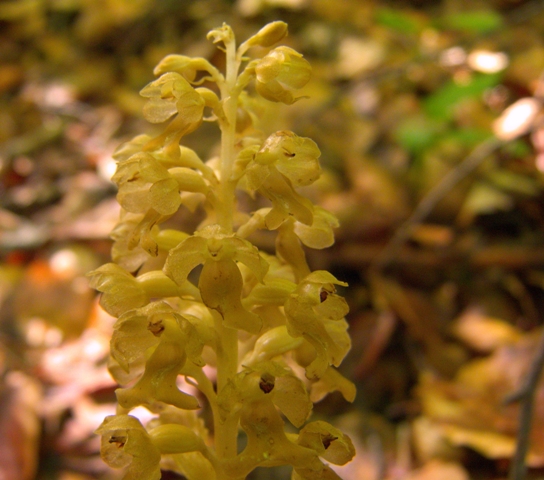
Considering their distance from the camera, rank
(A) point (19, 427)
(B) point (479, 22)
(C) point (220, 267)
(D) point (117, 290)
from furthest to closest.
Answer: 1. (B) point (479, 22)
2. (A) point (19, 427)
3. (D) point (117, 290)
4. (C) point (220, 267)

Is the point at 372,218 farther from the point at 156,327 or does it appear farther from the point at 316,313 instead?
the point at 156,327

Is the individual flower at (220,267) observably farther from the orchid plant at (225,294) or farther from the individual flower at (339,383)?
the individual flower at (339,383)

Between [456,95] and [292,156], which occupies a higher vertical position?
[292,156]

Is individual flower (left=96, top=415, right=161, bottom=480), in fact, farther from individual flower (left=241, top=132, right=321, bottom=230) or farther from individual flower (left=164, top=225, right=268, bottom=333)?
individual flower (left=241, top=132, right=321, bottom=230)

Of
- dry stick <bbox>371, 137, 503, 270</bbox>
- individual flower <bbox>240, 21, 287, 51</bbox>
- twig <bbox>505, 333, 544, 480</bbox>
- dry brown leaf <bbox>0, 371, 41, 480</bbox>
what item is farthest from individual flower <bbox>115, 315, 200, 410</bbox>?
dry stick <bbox>371, 137, 503, 270</bbox>

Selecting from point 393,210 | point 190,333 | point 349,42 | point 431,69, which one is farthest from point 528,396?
point 349,42

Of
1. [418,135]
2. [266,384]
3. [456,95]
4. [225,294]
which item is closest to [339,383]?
[266,384]

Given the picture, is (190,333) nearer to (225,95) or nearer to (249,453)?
(249,453)
